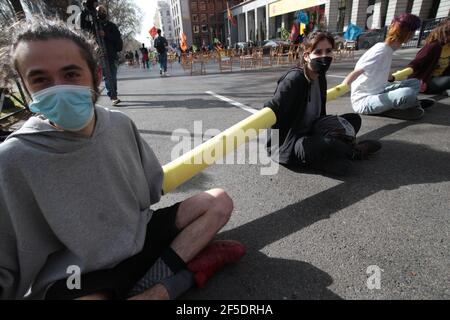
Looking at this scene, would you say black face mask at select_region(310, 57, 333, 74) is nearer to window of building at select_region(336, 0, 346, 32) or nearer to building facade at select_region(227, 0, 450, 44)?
building facade at select_region(227, 0, 450, 44)

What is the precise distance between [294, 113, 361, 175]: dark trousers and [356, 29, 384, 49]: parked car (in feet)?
72.7

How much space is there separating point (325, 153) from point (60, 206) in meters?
2.24

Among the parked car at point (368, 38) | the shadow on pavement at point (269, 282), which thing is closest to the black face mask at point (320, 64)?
the shadow on pavement at point (269, 282)

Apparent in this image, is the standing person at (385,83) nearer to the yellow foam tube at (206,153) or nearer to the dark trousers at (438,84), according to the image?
the dark trousers at (438,84)

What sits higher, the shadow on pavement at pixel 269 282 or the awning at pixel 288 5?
the awning at pixel 288 5

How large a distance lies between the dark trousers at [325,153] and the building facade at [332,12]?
17.1 metres

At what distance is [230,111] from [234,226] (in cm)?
362

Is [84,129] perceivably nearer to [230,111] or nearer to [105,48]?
[230,111]

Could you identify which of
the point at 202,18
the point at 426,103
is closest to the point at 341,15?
the point at 426,103

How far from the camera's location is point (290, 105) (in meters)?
2.82

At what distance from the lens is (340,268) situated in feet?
5.55

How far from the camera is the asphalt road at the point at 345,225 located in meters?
1.60

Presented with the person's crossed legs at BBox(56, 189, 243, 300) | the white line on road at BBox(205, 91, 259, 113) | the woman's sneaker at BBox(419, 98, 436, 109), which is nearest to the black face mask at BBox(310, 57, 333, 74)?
the person's crossed legs at BBox(56, 189, 243, 300)

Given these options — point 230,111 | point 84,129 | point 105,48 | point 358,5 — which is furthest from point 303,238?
point 358,5
